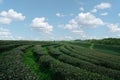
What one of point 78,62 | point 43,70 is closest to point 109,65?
point 78,62

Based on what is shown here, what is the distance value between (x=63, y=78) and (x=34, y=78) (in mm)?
3776

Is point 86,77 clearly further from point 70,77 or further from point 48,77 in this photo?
point 48,77

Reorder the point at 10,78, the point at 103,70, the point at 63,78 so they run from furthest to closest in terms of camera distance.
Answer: the point at 103,70
the point at 63,78
the point at 10,78

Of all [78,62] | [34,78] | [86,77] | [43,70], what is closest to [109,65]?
[78,62]

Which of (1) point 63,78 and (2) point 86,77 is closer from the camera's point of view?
(2) point 86,77

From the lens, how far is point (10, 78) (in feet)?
46.5

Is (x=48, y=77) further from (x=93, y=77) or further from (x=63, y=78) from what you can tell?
(x=93, y=77)

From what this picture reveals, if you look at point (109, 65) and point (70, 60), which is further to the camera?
point (70, 60)

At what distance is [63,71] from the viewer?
61.2ft

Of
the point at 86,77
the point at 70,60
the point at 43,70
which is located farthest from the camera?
the point at 70,60

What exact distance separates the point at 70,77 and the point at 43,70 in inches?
352

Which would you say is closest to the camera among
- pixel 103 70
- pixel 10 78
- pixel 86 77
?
pixel 10 78

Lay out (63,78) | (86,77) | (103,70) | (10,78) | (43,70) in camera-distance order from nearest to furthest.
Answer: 1. (10,78)
2. (86,77)
3. (63,78)
4. (103,70)
5. (43,70)

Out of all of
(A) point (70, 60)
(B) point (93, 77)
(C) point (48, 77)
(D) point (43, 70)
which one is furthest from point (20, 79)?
(A) point (70, 60)
